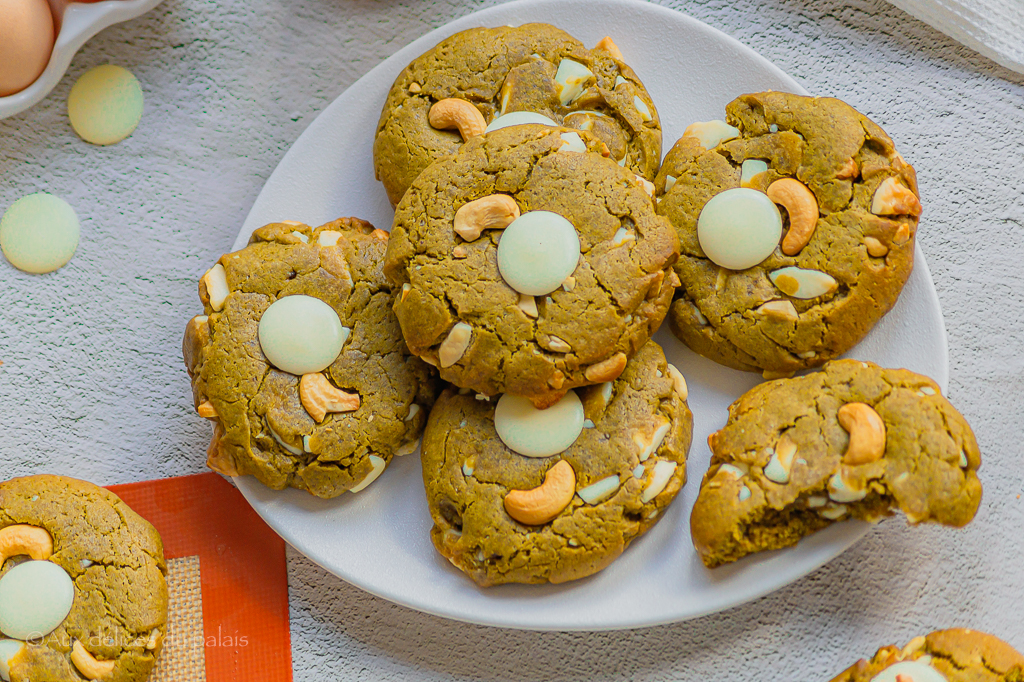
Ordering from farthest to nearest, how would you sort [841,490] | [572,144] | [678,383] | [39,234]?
1. [39,234]
2. [678,383]
3. [572,144]
4. [841,490]

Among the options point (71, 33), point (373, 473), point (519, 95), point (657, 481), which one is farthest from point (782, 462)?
point (71, 33)

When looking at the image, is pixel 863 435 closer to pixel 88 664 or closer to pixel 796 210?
pixel 796 210

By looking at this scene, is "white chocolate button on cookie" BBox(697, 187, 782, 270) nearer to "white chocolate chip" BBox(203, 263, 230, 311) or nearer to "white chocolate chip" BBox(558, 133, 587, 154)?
"white chocolate chip" BBox(558, 133, 587, 154)

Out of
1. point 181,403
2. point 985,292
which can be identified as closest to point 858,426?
point 985,292

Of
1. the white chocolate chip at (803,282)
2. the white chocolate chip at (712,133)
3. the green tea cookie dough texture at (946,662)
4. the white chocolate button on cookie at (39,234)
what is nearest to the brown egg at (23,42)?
the white chocolate button on cookie at (39,234)

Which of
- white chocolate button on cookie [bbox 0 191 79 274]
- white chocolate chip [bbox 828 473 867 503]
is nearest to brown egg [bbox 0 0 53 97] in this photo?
white chocolate button on cookie [bbox 0 191 79 274]

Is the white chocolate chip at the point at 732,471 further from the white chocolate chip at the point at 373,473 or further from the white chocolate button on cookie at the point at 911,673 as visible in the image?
the white chocolate chip at the point at 373,473
